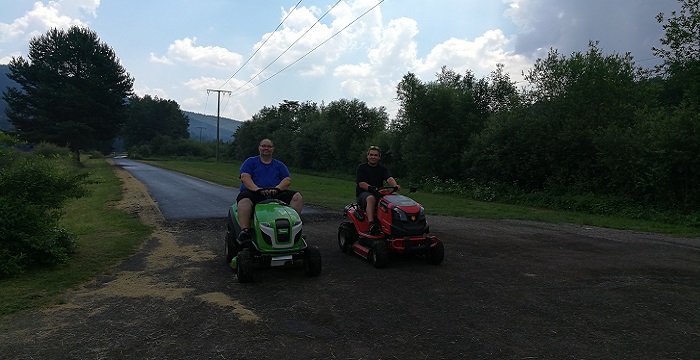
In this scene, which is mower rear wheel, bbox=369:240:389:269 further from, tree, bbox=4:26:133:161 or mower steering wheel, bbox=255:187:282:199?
tree, bbox=4:26:133:161

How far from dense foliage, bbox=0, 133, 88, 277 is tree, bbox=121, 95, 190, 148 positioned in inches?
4738

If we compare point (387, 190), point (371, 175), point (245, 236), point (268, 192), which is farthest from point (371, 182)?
point (245, 236)

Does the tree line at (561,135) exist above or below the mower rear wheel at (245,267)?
above

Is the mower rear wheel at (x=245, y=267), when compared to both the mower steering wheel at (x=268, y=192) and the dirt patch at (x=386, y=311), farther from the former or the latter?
the mower steering wheel at (x=268, y=192)

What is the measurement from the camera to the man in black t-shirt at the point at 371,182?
7.46 m

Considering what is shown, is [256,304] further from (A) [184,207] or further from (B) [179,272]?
(A) [184,207]

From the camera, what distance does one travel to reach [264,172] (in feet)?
23.1

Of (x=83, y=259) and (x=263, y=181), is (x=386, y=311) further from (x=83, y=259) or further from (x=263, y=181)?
(x=83, y=259)

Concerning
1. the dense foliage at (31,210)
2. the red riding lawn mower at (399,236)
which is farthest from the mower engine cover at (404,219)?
the dense foliage at (31,210)

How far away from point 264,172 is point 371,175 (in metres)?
1.89

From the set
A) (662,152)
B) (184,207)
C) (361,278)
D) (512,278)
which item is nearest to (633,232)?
(662,152)

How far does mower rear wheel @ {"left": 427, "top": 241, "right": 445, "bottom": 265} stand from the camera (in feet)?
23.0

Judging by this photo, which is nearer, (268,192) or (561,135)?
(268,192)

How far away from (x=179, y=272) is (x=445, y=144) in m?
23.7
